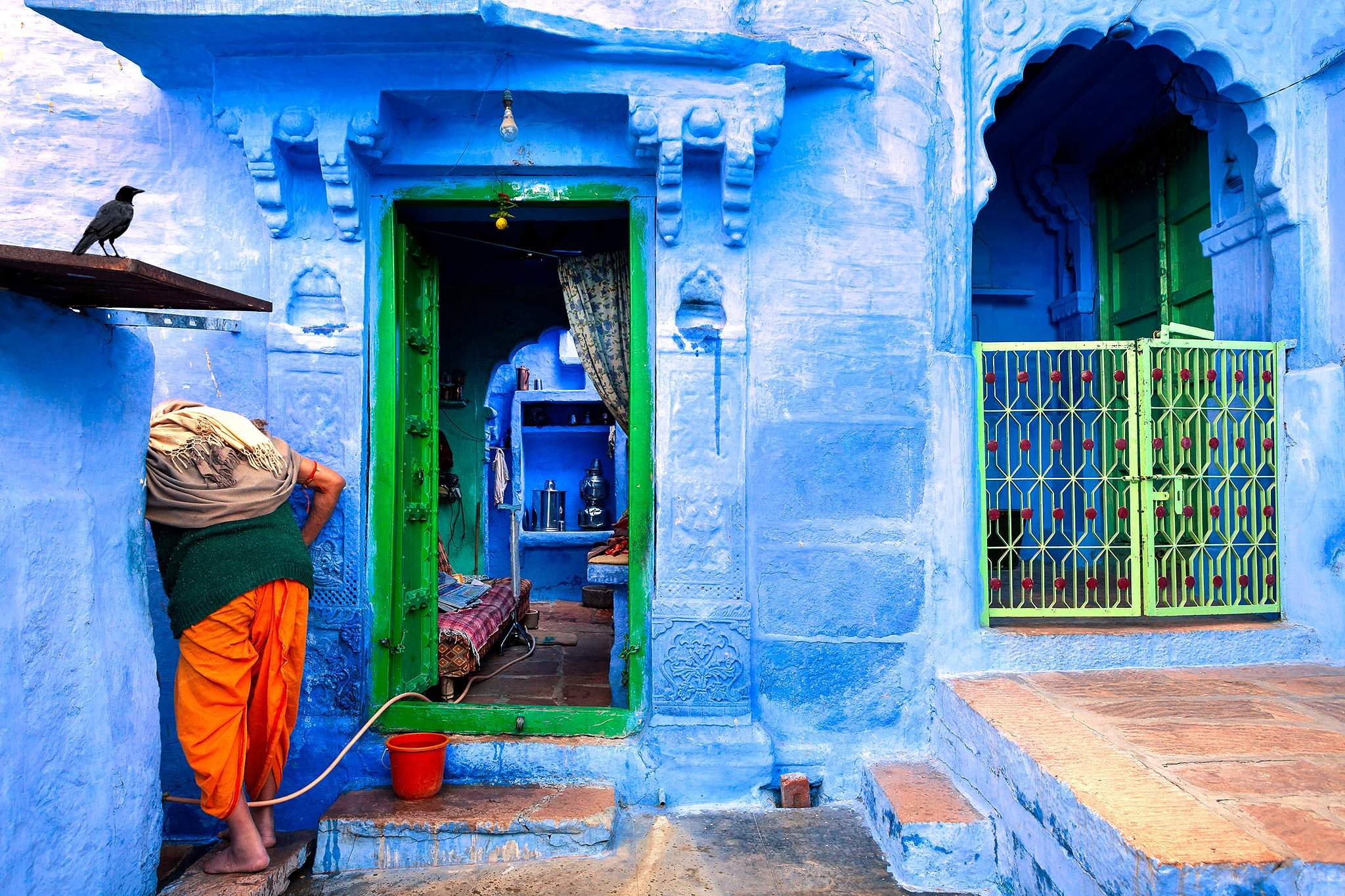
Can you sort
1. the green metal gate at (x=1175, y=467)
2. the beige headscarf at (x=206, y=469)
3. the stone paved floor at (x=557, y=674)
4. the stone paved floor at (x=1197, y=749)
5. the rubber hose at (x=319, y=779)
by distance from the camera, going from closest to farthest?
1. the stone paved floor at (x=1197, y=749)
2. the beige headscarf at (x=206, y=469)
3. the rubber hose at (x=319, y=779)
4. the green metal gate at (x=1175, y=467)
5. the stone paved floor at (x=557, y=674)

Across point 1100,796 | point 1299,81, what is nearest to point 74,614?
point 1100,796

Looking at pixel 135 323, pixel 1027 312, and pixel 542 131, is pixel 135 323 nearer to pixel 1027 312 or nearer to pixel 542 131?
pixel 542 131

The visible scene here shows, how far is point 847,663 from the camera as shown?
4031mm

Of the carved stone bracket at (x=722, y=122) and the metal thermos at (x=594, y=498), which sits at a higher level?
the carved stone bracket at (x=722, y=122)

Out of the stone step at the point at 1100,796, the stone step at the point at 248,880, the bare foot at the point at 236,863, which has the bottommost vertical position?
the stone step at the point at 248,880

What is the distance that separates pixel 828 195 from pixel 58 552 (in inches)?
133

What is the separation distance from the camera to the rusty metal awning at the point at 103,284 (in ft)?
7.39

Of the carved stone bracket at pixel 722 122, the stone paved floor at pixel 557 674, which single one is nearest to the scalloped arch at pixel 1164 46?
the carved stone bracket at pixel 722 122

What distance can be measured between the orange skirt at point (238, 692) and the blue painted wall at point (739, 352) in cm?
57

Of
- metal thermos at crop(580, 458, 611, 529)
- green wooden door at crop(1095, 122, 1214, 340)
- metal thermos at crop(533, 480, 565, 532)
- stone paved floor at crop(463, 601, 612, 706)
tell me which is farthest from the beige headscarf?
metal thermos at crop(533, 480, 565, 532)

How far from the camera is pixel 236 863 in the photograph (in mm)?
3250

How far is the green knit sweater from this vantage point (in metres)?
3.13

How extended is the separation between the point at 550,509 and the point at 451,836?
7996mm

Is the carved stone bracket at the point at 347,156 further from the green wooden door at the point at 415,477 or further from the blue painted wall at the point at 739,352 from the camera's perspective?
the green wooden door at the point at 415,477
